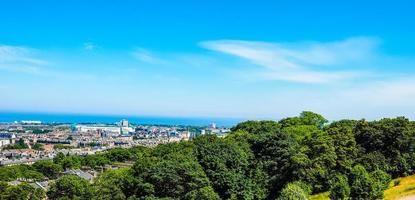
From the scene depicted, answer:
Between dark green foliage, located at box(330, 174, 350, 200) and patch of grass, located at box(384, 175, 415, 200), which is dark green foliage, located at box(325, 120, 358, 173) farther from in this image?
dark green foliage, located at box(330, 174, 350, 200)

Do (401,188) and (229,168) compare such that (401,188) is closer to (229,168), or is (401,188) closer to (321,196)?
(321,196)

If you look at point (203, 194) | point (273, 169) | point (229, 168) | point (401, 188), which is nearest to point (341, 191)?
point (401, 188)

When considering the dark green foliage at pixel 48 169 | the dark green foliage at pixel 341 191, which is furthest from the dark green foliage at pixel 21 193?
the dark green foliage at pixel 48 169

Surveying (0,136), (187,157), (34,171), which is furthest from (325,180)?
(0,136)

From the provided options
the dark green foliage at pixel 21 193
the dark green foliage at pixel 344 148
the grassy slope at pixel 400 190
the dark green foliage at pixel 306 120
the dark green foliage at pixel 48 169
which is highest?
the dark green foliage at pixel 306 120

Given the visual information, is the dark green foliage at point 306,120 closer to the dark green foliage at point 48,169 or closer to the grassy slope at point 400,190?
the grassy slope at point 400,190

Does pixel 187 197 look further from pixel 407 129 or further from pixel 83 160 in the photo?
pixel 83 160
